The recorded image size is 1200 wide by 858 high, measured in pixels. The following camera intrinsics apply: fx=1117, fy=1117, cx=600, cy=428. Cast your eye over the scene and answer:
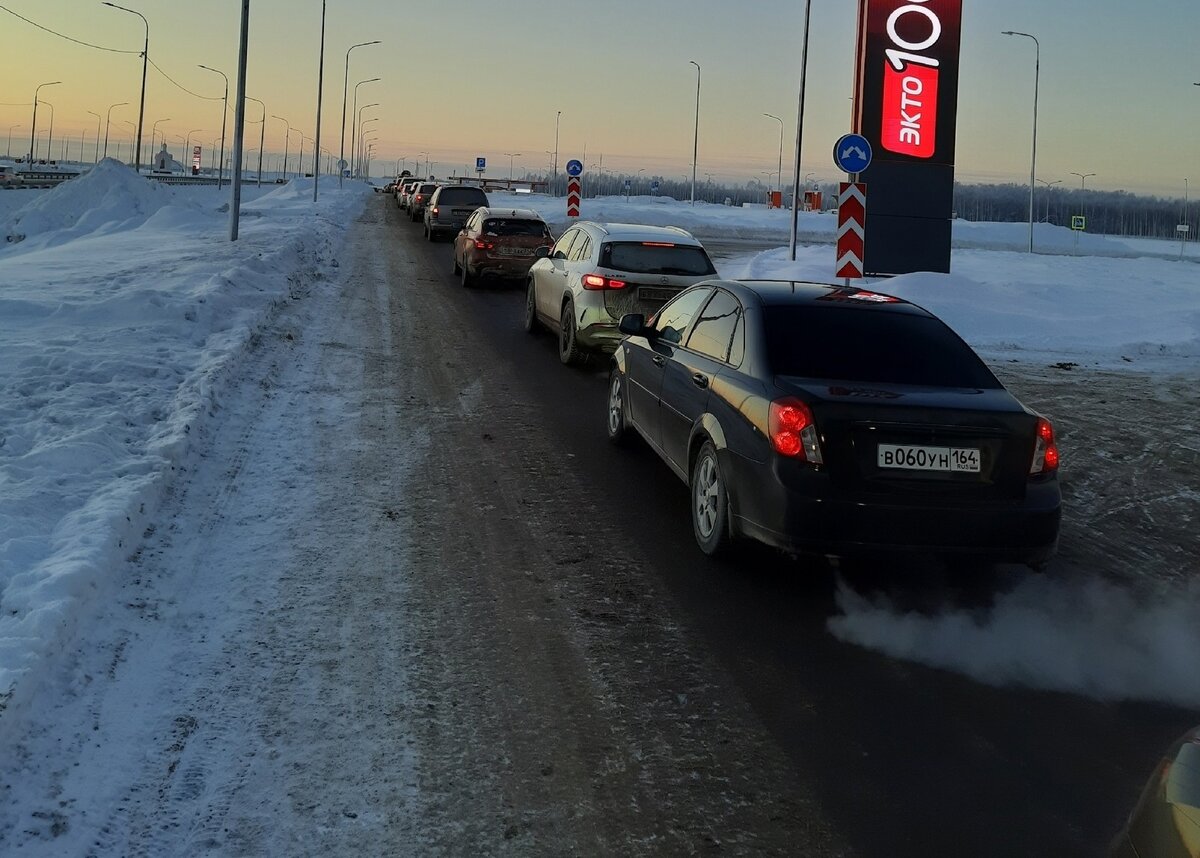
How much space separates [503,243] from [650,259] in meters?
8.99

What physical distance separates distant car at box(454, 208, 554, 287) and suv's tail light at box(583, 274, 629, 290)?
8.76 meters

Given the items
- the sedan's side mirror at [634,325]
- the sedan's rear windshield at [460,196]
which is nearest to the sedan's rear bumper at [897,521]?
the sedan's side mirror at [634,325]

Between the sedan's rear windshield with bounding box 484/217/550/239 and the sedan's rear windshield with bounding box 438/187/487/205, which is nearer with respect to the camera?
the sedan's rear windshield with bounding box 484/217/550/239

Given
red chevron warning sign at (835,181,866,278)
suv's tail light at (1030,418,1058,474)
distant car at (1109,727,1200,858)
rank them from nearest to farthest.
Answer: distant car at (1109,727,1200,858) → suv's tail light at (1030,418,1058,474) → red chevron warning sign at (835,181,866,278)

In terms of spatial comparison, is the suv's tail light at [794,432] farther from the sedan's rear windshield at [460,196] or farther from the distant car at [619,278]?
the sedan's rear windshield at [460,196]

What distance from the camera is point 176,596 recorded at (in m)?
5.10

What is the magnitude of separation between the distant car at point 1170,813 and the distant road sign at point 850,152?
46.5ft

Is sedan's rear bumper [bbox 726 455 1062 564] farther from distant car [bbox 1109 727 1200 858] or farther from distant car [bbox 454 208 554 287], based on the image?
distant car [bbox 454 208 554 287]

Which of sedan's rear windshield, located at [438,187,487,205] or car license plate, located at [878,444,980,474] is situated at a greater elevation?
sedan's rear windshield, located at [438,187,487,205]

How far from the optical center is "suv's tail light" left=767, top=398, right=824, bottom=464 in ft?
17.6

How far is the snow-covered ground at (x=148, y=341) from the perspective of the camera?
5.15 m

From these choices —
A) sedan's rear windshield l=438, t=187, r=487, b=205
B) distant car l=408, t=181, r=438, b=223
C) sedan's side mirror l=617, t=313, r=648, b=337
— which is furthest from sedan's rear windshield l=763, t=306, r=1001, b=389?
distant car l=408, t=181, r=438, b=223

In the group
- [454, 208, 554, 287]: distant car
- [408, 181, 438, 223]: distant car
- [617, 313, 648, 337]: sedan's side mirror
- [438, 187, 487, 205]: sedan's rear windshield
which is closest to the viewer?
[617, 313, 648, 337]: sedan's side mirror

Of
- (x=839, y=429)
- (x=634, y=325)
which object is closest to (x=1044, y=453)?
(x=839, y=429)
